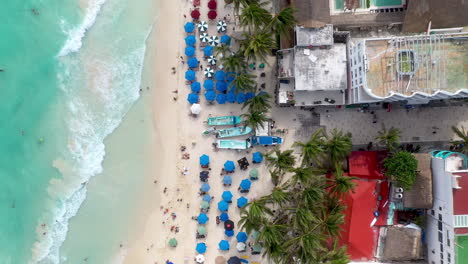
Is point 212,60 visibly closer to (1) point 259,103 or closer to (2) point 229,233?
(1) point 259,103

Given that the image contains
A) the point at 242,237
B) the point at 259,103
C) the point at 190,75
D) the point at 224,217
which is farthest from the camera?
the point at 190,75

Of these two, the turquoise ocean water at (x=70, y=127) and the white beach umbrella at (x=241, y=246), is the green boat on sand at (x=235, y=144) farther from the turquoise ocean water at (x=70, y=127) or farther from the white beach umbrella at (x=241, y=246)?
the white beach umbrella at (x=241, y=246)

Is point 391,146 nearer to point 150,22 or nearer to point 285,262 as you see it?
point 285,262

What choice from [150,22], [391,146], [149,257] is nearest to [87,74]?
[150,22]

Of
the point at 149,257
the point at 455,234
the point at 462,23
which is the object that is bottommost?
the point at 149,257

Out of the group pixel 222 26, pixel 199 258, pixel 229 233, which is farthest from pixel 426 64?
pixel 199 258

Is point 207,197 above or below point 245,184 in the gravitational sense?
below

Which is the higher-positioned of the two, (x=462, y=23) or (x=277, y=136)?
(x=462, y=23)

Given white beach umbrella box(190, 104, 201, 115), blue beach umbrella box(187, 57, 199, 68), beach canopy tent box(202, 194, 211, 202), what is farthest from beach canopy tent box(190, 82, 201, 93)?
beach canopy tent box(202, 194, 211, 202)
